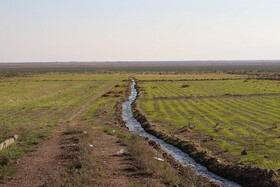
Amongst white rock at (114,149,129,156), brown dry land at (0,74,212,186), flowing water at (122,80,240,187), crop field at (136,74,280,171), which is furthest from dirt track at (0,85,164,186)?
crop field at (136,74,280,171)

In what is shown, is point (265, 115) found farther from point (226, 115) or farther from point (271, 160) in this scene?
point (271, 160)

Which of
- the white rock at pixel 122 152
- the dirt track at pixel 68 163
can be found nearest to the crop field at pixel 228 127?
the white rock at pixel 122 152

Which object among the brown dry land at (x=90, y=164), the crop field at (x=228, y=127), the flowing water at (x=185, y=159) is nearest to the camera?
the brown dry land at (x=90, y=164)

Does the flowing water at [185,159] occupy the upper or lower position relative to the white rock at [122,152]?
lower

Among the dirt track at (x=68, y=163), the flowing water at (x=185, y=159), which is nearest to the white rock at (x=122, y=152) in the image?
the dirt track at (x=68, y=163)

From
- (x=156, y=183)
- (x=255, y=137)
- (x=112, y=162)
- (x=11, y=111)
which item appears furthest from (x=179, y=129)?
(x=11, y=111)

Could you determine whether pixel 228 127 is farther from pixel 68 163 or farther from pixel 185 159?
pixel 68 163

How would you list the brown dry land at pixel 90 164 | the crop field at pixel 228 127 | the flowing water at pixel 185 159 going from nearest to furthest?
the brown dry land at pixel 90 164, the flowing water at pixel 185 159, the crop field at pixel 228 127

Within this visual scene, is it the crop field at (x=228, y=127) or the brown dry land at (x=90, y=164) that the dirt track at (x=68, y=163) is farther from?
the crop field at (x=228, y=127)

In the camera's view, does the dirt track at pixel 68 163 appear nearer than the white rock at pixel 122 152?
Yes

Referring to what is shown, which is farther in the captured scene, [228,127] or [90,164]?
[228,127]

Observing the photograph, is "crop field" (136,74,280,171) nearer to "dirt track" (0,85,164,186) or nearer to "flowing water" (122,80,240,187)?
"flowing water" (122,80,240,187)

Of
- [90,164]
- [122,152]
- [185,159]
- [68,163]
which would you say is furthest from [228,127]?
[68,163]

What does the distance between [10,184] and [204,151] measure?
14927 millimetres
